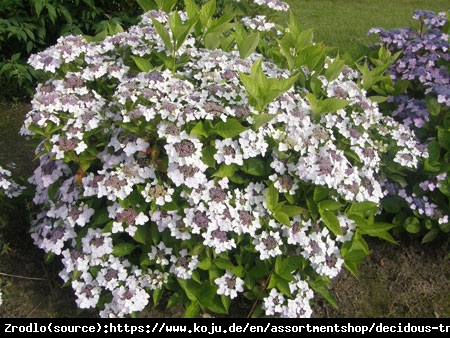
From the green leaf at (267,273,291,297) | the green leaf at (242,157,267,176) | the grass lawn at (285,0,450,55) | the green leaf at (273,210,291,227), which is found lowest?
the grass lawn at (285,0,450,55)

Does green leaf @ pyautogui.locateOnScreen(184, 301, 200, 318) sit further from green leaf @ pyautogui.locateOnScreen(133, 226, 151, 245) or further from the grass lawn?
the grass lawn

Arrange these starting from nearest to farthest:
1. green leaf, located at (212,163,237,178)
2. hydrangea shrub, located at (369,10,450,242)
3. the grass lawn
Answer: green leaf, located at (212,163,237,178)
hydrangea shrub, located at (369,10,450,242)
the grass lawn

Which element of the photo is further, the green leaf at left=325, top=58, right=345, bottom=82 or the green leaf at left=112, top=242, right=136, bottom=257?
the green leaf at left=325, top=58, right=345, bottom=82

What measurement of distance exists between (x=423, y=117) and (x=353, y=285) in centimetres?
119

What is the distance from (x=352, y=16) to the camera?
29.5ft

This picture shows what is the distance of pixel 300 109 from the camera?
2730mm

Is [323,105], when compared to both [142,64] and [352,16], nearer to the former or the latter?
[142,64]

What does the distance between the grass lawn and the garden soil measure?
4148mm

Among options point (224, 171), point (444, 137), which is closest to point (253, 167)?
point (224, 171)

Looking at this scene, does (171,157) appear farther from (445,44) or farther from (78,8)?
(78,8)

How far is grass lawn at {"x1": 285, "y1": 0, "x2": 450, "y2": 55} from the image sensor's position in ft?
24.4

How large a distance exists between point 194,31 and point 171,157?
109 cm

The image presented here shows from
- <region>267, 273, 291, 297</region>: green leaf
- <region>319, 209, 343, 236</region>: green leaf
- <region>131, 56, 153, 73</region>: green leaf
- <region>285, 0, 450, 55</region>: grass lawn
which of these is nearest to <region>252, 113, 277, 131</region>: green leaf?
<region>319, 209, 343, 236</region>: green leaf
